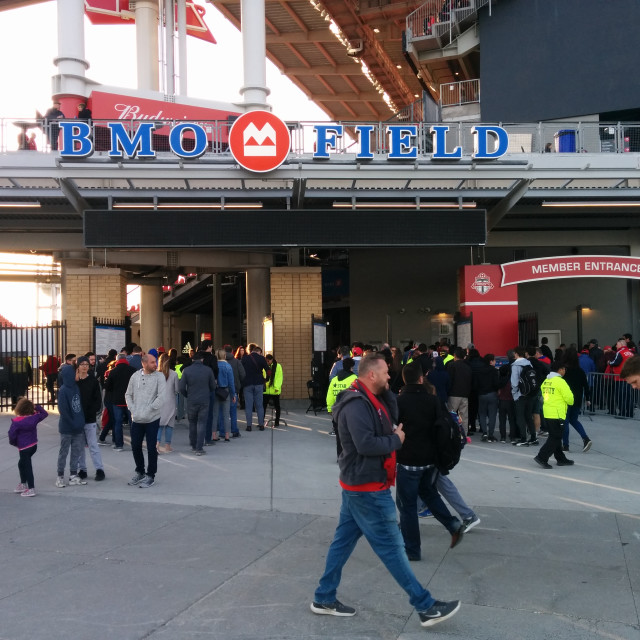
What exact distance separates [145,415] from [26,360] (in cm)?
1081

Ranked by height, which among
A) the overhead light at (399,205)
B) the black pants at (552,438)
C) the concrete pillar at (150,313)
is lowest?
the black pants at (552,438)

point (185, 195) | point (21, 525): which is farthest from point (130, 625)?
point (185, 195)

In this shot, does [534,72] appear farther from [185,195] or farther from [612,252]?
[185,195]

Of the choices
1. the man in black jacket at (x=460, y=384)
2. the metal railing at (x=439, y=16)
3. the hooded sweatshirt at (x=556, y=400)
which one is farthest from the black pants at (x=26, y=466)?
the metal railing at (x=439, y=16)

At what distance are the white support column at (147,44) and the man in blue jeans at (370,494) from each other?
2112cm

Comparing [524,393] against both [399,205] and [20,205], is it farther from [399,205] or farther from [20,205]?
[20,205]

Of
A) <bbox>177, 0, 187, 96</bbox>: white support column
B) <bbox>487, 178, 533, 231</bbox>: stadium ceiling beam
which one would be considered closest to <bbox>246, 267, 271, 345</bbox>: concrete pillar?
<bbox>177, 0, 187, 96</bbox>: white support column

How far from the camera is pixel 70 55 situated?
19844 mm

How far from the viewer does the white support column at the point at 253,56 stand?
20.2 m

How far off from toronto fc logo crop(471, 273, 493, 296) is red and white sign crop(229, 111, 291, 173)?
5998 mm

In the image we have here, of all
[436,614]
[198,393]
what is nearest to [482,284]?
[198,393]

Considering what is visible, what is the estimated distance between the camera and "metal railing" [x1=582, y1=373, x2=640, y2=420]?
16438mm

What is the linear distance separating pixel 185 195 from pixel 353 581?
44.1 ft

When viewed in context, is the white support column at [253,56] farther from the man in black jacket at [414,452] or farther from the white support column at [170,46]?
the man in black jacket at [414,452]
